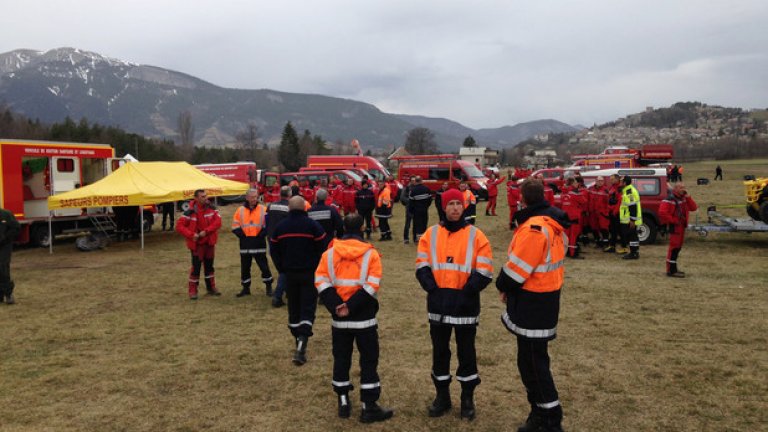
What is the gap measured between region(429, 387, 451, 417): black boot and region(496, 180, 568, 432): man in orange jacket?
78 centimetres

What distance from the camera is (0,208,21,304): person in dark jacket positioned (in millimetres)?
9203

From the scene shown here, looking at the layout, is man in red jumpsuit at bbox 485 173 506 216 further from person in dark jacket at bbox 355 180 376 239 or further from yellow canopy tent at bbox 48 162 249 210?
yellow canopy tent at bbox 48 162 249 210

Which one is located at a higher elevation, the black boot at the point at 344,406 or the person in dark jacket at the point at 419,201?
the person in dark jacket at the point at 419,201

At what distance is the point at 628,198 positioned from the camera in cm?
1230

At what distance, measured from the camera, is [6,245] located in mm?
9414

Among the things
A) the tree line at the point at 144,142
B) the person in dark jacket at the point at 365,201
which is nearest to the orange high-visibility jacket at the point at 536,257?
the person in dark jacket at the point at 365,201

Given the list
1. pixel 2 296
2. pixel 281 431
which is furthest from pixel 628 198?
pixel 2 296

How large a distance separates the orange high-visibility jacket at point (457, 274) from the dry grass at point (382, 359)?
1.01 metres

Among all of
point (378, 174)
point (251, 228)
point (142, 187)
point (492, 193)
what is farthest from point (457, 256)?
point (378, 174)

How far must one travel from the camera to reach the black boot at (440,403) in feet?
15.6

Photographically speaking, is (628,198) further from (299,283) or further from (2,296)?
(2,296)

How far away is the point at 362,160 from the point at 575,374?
2999 centimetres

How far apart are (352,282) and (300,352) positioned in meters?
1.98

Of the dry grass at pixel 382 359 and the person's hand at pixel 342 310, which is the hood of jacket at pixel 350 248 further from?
the dry grass at pixel 382 359
